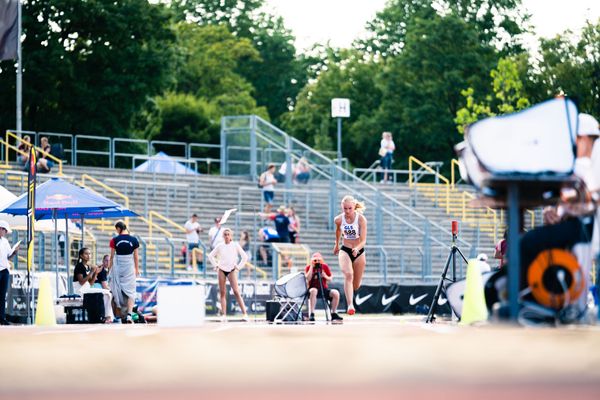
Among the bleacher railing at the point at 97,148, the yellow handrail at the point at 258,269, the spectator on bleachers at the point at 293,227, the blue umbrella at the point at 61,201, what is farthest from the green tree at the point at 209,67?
the blue umbrella at the point at 61,201

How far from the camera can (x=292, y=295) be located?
883 inches

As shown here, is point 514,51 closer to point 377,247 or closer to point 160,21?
point 160,21

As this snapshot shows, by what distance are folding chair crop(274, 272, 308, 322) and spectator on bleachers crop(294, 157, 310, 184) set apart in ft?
60.2

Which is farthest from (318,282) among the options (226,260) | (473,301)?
(473,301)

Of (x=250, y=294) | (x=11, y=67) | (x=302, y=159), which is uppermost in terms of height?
(x=11, y=67)

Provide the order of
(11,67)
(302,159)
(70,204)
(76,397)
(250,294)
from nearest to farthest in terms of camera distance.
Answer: (76,397), (70,204), (250,294), (302,159), (11,67)

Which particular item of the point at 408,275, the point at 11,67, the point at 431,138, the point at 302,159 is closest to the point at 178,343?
the point at 408,275

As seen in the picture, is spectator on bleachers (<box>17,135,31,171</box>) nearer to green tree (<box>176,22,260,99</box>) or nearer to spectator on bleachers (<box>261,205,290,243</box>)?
spectator on bleachers (<box>261,205,290,243</box>)

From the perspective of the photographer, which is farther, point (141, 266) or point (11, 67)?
point (11, 67)

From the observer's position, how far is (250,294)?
3158 centimetres

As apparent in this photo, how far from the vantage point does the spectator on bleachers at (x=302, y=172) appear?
136ft

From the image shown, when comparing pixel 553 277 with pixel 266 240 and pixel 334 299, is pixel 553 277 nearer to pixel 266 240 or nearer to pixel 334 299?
pixel 334 299

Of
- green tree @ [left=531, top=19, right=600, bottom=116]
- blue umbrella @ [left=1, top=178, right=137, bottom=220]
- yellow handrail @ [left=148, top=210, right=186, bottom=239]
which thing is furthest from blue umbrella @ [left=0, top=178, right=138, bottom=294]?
green tree @ [left=531, top=19, right=600, bottom=116]

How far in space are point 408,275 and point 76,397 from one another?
102 ft
